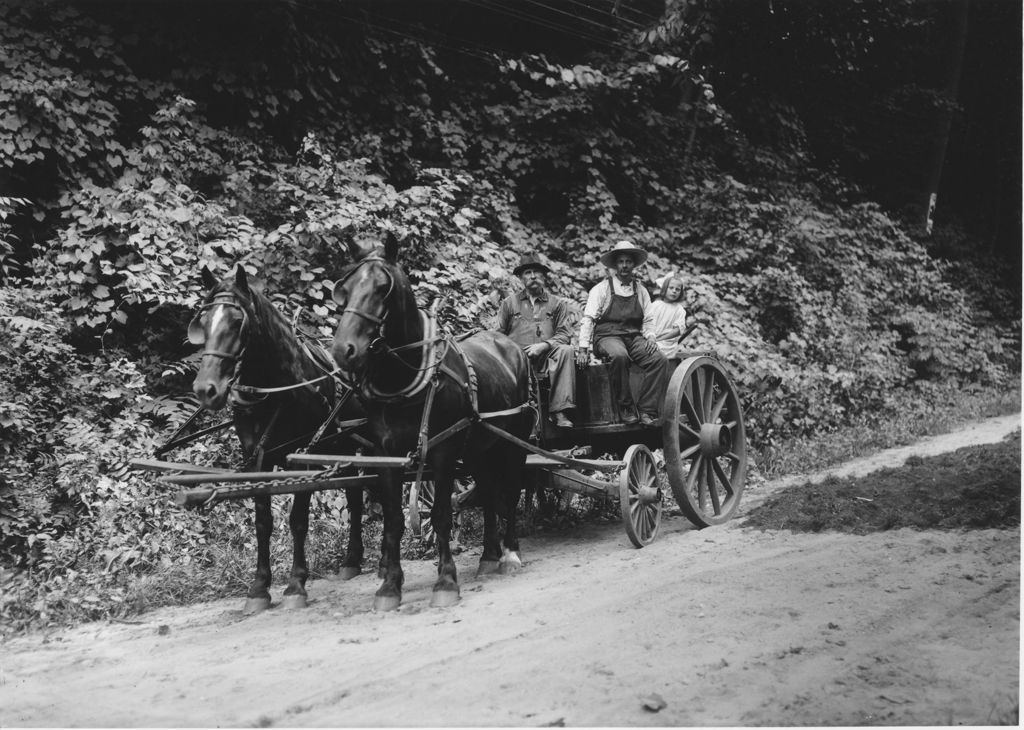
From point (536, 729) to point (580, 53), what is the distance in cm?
1135

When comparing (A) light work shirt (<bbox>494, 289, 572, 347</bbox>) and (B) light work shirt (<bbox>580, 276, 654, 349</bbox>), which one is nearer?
(B) light work shirt (<bbox>580, 276, 654, 349</bbox>)

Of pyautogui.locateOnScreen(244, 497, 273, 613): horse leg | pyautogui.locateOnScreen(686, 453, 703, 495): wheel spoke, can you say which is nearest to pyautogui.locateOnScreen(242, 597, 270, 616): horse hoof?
pyautogui.locateOnScreen(244, 497, 273, 613): horse leg

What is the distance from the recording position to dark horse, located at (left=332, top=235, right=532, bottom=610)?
482 cm

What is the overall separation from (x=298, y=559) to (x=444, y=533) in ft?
3.09

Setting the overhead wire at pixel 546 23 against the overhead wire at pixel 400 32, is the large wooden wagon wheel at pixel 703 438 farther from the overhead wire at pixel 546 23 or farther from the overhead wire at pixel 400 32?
the overhead wire at pixel 546 23

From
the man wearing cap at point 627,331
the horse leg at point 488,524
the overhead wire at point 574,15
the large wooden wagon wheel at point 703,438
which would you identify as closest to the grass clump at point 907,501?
the large wooden wagon wheel at point 703,438

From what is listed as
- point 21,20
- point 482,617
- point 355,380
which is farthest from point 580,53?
point 482,617

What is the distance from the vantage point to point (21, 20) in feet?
26.5

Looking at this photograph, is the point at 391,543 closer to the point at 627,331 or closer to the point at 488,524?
the point at 488,524

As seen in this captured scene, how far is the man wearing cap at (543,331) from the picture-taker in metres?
6.57

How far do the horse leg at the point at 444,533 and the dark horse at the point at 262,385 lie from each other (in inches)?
29.4

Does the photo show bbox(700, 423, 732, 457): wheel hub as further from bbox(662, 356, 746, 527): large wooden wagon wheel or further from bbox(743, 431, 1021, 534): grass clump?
bbox(743, 431, 1021, 534): grass clump

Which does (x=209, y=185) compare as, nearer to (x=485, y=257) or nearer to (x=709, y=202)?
(x=485, y=257)

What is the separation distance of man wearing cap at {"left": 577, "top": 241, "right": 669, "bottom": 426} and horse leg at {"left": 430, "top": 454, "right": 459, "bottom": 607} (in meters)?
1.81
